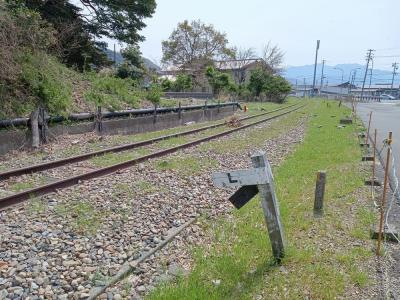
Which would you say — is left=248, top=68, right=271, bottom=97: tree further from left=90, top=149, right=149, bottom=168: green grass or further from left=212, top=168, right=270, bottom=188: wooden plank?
left=212, top=168, right=270, bottom=188: wooden plank

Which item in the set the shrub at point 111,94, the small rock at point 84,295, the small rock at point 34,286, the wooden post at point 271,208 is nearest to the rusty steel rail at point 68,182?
the small rock at point 34,286

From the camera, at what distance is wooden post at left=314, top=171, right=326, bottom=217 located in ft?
19.6

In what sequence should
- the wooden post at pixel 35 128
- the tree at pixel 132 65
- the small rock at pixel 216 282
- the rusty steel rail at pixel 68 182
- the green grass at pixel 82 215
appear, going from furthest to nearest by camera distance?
the tree at pixel 132 65, the wooden post at pixel 35 128, the rusty steel rail at pixel 68 182, the green grass at pixel 82 215, the small rock at pixel 216 282

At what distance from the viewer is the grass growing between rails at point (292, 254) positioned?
3.73m

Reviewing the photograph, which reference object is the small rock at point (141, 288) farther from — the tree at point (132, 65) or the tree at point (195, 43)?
the tree at point (195, 43)

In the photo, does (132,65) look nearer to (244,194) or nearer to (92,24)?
(92,24)

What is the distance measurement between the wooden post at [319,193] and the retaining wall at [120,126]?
26.0ft

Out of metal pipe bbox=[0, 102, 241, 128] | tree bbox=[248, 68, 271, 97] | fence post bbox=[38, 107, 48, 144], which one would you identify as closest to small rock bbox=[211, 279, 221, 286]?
metal pipe bbox=[0, 102, 241, 128]

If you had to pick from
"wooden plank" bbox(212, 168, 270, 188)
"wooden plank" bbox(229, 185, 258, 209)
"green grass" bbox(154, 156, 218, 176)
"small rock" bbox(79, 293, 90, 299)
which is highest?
"wooden plank" bbox(212, 168, 270, 188)

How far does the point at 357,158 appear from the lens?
10.7 meters

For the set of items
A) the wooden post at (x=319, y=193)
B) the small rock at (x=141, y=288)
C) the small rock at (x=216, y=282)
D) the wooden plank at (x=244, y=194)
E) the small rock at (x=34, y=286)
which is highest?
the wooden plank at (x=244, y=194)

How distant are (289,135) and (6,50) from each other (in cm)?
1178

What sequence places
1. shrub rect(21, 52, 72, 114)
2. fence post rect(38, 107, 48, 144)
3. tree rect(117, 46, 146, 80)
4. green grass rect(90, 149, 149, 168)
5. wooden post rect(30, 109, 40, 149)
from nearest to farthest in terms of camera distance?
green grass rect(90, 149, 149, 168), wooden post rect(30, 109, 40, 149), fence post rect(38, 107, 48, 144), shrub rect(21, 52, 72, 114), tree rect(117, 46, 146, 80)

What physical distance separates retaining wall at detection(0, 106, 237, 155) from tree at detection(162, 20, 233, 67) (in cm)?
5108
